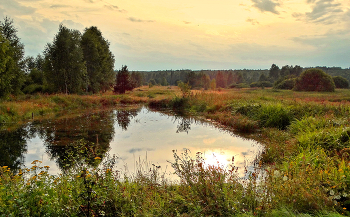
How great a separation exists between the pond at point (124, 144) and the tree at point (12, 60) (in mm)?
8785

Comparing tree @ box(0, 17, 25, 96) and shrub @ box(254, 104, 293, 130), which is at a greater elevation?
tree @ box(0, 17, 25, 96)

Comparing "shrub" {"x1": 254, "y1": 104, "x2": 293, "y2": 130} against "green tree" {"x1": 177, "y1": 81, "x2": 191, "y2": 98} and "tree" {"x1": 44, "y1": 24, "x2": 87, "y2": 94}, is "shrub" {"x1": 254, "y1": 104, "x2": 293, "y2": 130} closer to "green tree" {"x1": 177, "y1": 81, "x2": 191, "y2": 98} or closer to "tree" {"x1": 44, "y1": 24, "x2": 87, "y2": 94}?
"green tree" {"x1": 177, "y1": 81, "x2": 191, "y2": 98}

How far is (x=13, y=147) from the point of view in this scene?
36.4ft

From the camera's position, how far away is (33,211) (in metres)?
3.94

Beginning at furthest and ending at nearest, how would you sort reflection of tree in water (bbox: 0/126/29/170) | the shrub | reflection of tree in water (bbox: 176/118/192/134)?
reflection of tree in water (bbox: 176/118/192/134)
the shrub
reflection of tree in water (bbox: 0/126/29/170)

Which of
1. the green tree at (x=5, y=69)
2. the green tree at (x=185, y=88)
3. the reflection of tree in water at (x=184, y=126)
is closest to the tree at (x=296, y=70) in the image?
the green tree at (x=185, y=88)

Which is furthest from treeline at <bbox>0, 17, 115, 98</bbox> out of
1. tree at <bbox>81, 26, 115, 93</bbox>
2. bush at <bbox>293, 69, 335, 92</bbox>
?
bush at <bbox>293, 69, 335, 92</bbox>

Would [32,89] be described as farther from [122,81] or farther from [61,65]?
[122,81]

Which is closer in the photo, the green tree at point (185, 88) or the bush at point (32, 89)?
the green tree at point (185, 88)

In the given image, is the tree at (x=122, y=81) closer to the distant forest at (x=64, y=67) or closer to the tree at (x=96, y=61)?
the distant forest at (x=64, y=67)

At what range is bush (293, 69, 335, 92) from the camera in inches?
1358

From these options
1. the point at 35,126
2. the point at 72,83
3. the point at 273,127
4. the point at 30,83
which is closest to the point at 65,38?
the point at 72,83

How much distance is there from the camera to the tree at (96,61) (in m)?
38.5

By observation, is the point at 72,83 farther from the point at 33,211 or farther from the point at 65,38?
the point at 33,211
